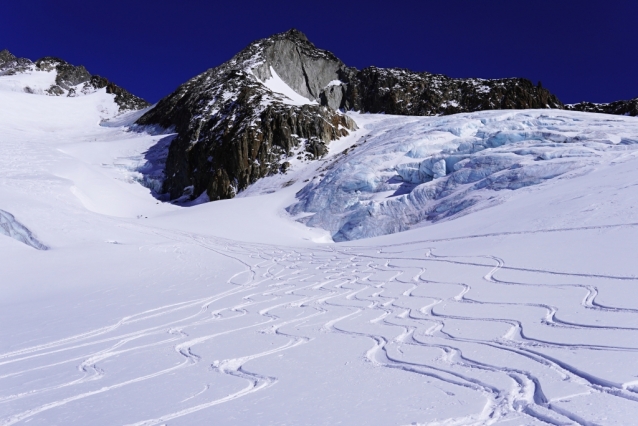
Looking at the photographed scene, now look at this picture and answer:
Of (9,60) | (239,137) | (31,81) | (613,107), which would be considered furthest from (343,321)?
(9,60)

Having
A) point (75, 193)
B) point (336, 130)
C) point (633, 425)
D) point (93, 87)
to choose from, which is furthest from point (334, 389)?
point (93, 87)

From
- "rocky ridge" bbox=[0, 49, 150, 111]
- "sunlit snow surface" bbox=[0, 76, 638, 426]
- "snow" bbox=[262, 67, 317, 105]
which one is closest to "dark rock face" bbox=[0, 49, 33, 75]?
"rocky ridge" bbox=[0, 49, 150, 111]

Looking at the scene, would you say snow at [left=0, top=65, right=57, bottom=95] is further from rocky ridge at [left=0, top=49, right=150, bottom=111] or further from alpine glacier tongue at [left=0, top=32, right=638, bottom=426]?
alpine glacier tongue at [left=0, top=32, right=638, bottom=426]

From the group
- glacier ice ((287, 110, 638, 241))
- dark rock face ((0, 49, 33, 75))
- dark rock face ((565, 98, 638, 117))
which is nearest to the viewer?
glacier ice ((287, 110, 638, 241))

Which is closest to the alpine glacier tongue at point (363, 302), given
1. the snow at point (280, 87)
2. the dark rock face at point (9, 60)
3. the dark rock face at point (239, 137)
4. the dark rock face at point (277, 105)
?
the dark rock face at point (239, 137)

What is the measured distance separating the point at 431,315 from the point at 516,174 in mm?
16845

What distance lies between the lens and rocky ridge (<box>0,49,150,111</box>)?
93500 mm

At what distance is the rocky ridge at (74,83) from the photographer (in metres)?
93.5

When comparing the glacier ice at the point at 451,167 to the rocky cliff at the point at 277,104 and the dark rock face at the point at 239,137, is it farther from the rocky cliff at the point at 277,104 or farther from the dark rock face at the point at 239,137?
the rocky cliff at the point at 277,104

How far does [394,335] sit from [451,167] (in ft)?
72.6

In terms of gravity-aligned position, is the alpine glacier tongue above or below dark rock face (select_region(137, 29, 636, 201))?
below

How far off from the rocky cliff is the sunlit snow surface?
2750cm

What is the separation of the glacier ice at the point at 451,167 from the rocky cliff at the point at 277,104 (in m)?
13.3

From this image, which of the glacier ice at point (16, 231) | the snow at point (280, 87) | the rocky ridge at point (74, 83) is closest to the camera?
the glacier ice at point (16, 231)
